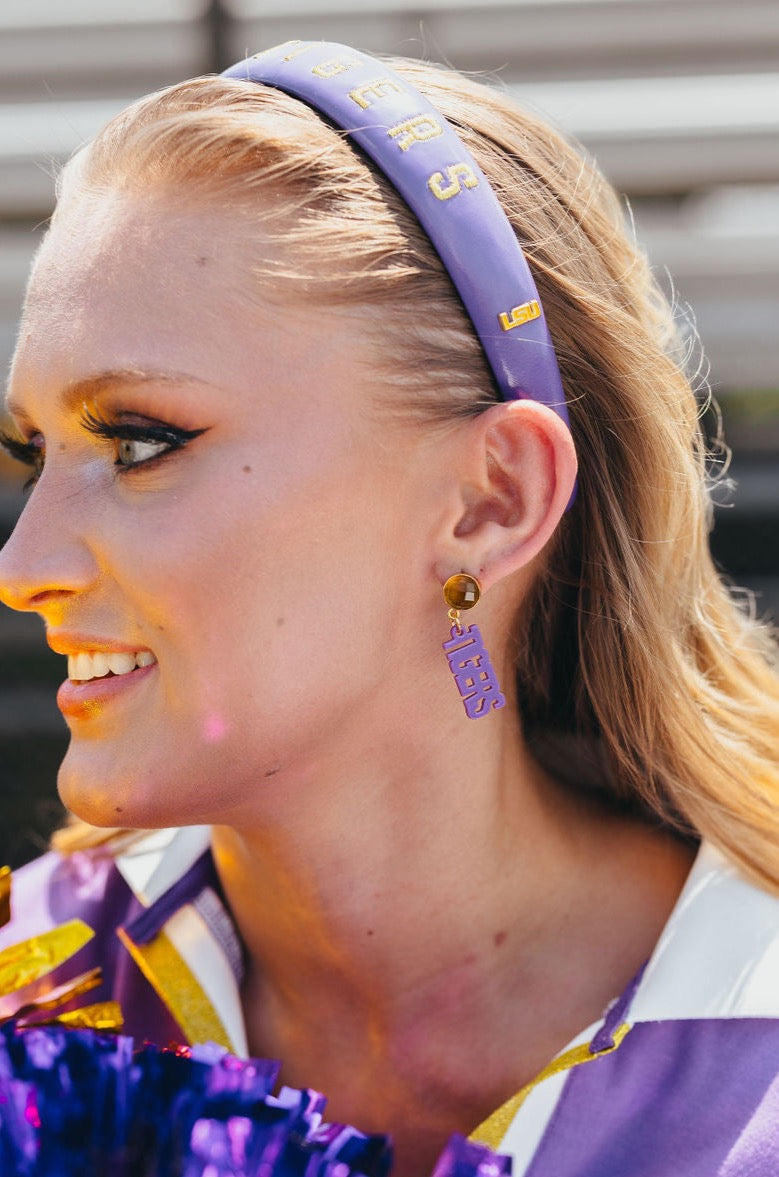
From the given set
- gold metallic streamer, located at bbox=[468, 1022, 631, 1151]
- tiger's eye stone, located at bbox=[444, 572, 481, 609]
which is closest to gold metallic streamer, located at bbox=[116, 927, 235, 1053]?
gold metallic streamer, located at bbox=[468, 1022, 631, 1151]

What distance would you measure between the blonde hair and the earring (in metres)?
0.19

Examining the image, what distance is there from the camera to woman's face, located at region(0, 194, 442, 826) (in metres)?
1.22

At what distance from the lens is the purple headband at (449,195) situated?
1293mm

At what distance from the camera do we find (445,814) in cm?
144

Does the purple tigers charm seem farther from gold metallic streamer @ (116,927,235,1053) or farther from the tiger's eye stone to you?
gold metallic streamer @ (116,927,235,1053)

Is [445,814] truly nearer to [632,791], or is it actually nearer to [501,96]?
[632,791]

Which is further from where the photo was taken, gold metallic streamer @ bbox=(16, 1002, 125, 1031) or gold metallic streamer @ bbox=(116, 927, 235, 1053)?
gold metallic streamer @ bbox=(116, 927, 235, 1053)

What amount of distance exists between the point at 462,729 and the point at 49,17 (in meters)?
1.48

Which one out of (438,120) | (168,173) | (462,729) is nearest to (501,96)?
(438,120)

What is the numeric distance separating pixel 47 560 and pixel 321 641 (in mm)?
259

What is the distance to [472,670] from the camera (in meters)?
1.34

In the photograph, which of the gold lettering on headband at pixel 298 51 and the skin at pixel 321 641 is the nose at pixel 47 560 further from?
the gold lettering on headband at pixel 298 51

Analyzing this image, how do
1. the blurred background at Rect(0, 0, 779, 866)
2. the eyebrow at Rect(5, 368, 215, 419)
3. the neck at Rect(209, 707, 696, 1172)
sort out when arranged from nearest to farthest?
the eyebrow at Rect(5, 368, 215, 419) → the neck at Rect(209, 707, 696, 1172) → the blurred background at Rect(0, 0, 779, 866)

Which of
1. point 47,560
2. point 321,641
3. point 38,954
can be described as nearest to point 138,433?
point 47,560
